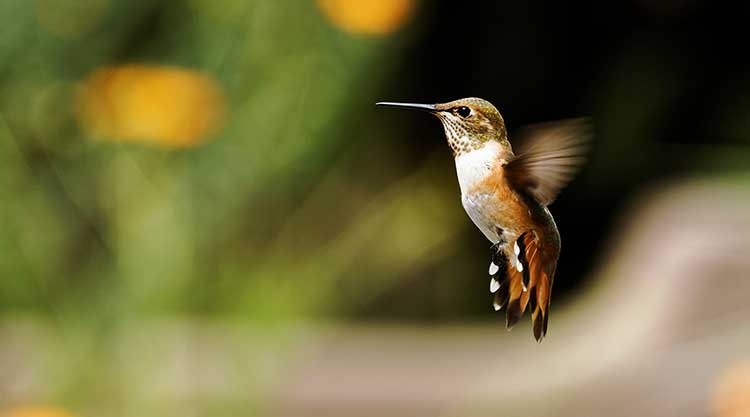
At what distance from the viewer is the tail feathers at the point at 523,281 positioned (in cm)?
16

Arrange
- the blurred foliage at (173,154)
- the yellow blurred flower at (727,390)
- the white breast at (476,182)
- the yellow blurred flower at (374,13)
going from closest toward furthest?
the white breast at (476,182) < the yellow blurred flower at (374,13) < the blurred foliage at (173,154) < the yellow blurred flower at (727,390)

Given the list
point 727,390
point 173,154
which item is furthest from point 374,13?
point 727,390

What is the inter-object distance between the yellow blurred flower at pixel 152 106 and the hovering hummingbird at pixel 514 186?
45cm

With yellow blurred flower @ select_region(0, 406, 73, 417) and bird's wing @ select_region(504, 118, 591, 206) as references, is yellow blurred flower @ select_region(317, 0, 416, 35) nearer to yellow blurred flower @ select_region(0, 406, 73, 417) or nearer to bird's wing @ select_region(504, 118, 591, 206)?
bird's wing @ select_region(504, 118, 591, 206)

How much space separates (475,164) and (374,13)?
5.9 inches

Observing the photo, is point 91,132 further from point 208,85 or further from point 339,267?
point 339,267

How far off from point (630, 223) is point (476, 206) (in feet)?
7.07

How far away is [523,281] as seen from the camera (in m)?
0.17

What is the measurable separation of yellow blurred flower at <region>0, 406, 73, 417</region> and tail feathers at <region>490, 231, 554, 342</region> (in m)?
0.90

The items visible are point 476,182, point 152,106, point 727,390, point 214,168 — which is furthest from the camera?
point 727,390

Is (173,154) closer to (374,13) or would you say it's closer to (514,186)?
(374,13)

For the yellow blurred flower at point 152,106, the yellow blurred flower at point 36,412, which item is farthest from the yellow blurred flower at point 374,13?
the yellow blurred flower at point 36,412

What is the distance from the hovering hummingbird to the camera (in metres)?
0.16

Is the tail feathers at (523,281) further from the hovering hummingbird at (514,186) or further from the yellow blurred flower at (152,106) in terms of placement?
the yellow blurred flower at (152,106)
